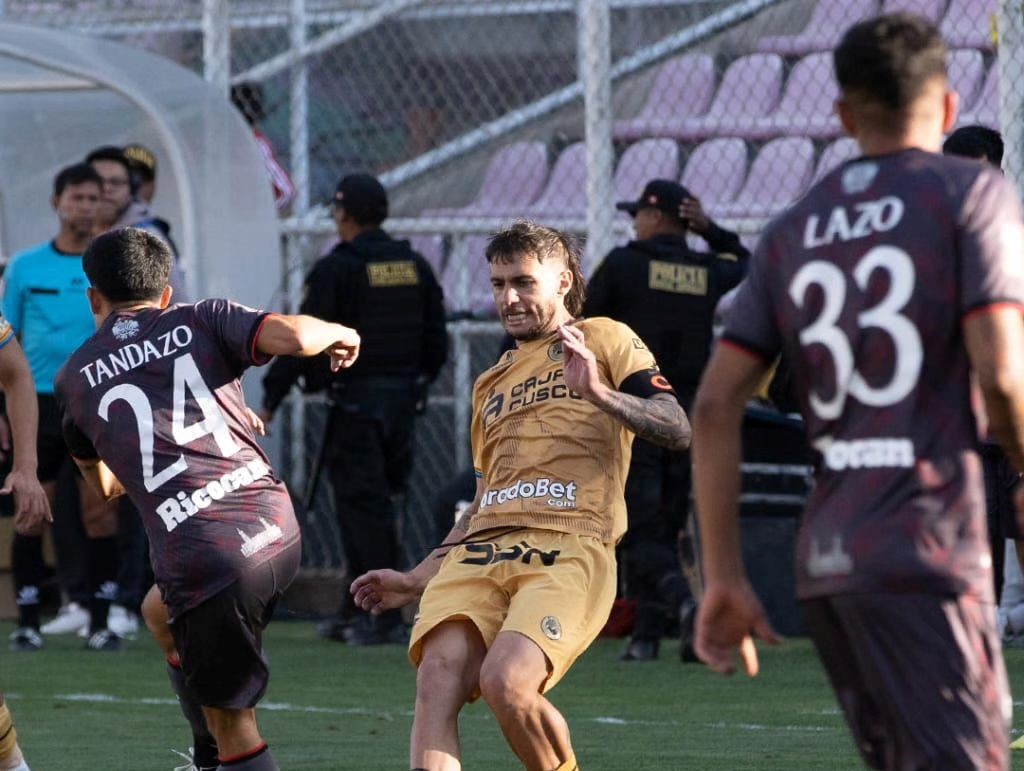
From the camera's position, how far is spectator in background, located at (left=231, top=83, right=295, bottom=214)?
41.3 feet

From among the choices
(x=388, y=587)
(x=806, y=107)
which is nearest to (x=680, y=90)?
(x=806, y=107)

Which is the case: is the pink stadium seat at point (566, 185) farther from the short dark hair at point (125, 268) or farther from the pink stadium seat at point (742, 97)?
the short dark hair at point (125, 268)

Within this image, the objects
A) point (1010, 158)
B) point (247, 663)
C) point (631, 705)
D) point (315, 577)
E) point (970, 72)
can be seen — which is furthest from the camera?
point (970, 72)

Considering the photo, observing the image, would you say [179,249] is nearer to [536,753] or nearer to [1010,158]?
[1010,158]

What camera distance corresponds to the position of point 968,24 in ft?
42.2

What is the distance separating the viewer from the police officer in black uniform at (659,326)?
8.79m

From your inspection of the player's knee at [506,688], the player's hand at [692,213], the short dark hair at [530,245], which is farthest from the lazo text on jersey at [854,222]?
the player's hand at [692,213]

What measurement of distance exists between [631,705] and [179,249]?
4939 mm

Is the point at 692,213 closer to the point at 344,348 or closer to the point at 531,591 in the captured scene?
the point at 344,348

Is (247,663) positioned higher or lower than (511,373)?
lower

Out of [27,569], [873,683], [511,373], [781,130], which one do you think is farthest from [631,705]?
[781,130]

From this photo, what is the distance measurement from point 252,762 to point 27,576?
4.71 metres

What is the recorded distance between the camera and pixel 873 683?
10.9 ft

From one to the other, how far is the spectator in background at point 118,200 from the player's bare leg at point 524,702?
503 centimetres
